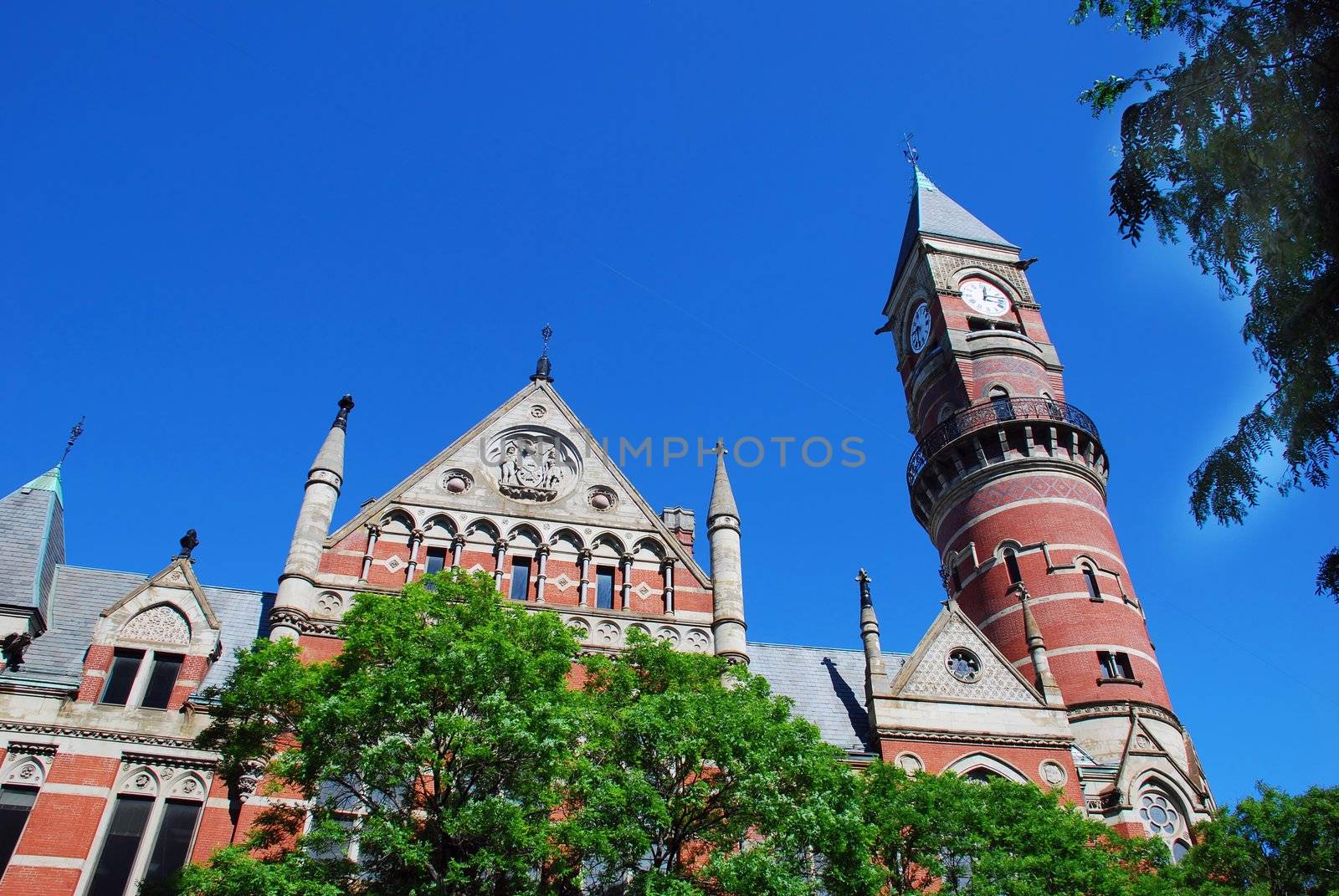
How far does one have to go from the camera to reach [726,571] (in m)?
23.1

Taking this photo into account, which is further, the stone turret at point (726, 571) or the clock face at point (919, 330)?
the clock face at point (919, 330)

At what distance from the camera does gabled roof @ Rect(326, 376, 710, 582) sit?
23.4 metres

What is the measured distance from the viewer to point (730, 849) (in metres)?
14.6

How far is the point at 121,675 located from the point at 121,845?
360cm

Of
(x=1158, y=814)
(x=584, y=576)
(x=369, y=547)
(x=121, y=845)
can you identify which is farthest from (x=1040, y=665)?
(x=121, y=845)

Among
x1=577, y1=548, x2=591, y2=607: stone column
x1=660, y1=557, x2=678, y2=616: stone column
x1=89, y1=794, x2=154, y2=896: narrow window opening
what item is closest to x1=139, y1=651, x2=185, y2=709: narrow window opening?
x1=89, y1=794, x2=154, y2=896: narrow window opening

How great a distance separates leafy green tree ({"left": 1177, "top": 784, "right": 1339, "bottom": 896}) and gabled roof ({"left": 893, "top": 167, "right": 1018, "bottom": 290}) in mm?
26438

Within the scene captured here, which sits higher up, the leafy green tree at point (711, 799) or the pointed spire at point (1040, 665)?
the pointed spire at point (1040, 665)

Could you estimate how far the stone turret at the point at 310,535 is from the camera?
2028cm

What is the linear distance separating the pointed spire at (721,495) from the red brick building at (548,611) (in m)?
0.09

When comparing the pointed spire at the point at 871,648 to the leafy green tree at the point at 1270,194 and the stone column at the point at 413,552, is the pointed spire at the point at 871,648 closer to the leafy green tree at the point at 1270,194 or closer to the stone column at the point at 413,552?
the stone column at the point at 413,552

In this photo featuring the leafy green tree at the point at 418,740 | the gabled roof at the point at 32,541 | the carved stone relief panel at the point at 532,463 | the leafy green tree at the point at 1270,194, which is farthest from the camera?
the carved stone relief panel at the point at 532,463

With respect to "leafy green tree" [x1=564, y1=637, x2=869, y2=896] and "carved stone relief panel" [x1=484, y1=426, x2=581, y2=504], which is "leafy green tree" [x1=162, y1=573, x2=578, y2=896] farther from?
"carved stone relief panel" [x1=484, y1=426, x2=581, y2=504]

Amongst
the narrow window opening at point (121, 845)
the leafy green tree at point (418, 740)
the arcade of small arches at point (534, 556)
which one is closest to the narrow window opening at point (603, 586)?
the arcade of small arches at point (534, 556)
